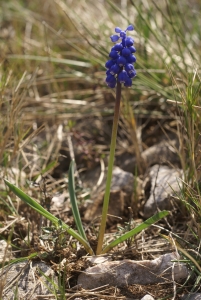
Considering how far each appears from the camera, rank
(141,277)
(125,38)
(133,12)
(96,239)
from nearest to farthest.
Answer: (125,38)
(141,277)
(96,239)
(133,12)

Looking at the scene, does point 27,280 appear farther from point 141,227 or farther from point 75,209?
point 141,227

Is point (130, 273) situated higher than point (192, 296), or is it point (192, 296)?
point (130, 273)

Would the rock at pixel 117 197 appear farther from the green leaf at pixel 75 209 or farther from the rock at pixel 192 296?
the rock at pixel 192 296

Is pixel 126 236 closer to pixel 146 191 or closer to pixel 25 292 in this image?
Result: pixel 25 292

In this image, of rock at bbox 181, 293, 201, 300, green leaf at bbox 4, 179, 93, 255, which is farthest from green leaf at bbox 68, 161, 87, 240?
rock at bbox 181, 293, 201, 300

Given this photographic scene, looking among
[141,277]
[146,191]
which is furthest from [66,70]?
[141,277]

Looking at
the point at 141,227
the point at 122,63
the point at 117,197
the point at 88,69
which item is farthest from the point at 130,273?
the point at 88,69

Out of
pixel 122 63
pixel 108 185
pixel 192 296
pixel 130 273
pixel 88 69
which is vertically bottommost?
pixel 192 296
